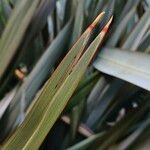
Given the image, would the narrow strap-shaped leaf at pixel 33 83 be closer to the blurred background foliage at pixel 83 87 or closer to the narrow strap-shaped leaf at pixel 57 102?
the blurred background foliage at pixel 83 87

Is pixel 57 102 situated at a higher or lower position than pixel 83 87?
higher

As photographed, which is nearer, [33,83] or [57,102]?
[57,102]

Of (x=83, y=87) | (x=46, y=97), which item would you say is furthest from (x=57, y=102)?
(x=83, y=87)

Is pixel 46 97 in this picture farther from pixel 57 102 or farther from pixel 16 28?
pixel 16 28


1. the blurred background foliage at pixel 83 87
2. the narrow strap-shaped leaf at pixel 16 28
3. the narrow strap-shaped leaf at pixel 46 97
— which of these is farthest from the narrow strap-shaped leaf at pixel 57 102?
the narrow strap-shaped leaf at pixel 16 28

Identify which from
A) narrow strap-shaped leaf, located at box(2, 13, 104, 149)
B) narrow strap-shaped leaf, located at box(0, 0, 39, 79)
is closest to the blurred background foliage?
narrow strap-shaped leaf, located at box(0, 0, 39, 79)

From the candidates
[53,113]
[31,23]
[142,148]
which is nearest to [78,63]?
[53,113]

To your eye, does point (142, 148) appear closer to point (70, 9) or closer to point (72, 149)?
point (72, 149)

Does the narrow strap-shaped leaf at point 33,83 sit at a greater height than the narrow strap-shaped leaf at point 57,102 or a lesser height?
lesser
